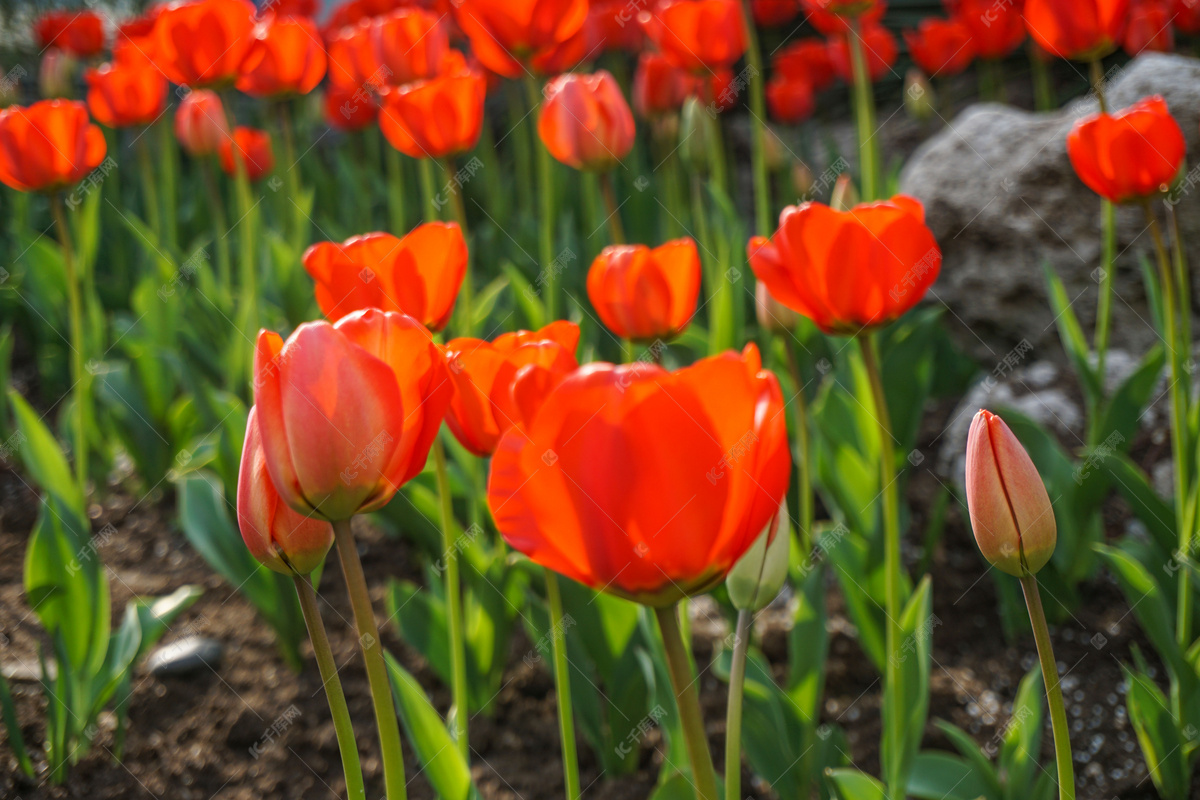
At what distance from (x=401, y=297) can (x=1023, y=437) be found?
3.49 ft

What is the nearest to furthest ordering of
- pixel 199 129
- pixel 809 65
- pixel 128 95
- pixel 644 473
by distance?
pixel 644 473
pixel 128 95
pixel 199 129
pixel 809 65

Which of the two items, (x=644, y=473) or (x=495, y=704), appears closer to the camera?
(x=644, y=473)

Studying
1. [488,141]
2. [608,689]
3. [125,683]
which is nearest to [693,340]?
[608,689]

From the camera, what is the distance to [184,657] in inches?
63.0

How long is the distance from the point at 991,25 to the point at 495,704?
2.54 meters

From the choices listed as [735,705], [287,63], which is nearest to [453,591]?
[735,705]

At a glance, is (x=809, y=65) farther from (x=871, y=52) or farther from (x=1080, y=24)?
(x=1080, y=24)

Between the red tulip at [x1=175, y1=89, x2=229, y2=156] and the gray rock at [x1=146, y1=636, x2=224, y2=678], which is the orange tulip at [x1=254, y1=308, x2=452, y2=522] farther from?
the red tulip at [x1=175, y1=89, x2=229, y2=156]

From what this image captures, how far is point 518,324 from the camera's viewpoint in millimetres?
2135

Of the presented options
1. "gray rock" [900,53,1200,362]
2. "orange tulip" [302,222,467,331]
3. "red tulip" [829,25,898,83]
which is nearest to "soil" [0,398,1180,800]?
"gray rock" [900,53,1200,362]

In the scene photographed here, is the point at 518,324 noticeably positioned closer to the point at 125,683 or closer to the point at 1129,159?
the point at 125,683

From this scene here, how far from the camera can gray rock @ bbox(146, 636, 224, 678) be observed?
1.59 meters

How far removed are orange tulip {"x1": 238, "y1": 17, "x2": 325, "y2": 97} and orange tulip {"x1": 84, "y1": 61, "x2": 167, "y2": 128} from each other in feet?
1.35

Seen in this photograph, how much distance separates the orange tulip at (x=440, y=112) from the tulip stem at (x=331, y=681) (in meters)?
1.06
